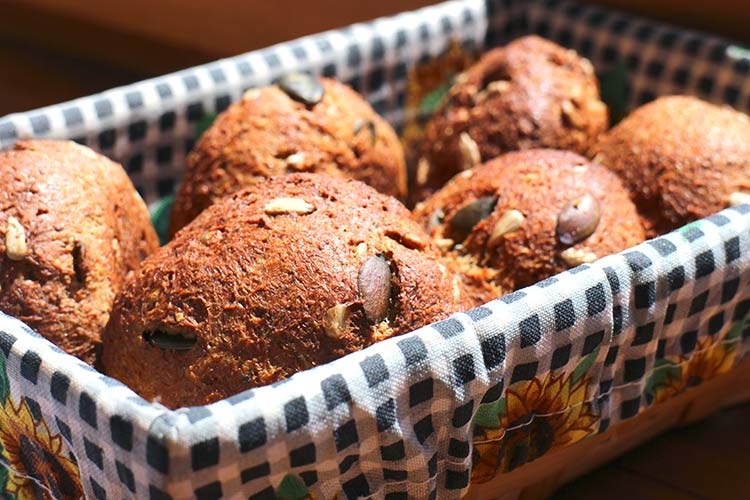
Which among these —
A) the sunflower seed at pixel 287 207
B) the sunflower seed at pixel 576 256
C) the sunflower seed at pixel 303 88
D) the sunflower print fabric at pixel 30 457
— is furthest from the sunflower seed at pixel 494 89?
the sunflower print fabric at pixel 30 457

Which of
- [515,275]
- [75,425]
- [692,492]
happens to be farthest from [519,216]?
[75,425]

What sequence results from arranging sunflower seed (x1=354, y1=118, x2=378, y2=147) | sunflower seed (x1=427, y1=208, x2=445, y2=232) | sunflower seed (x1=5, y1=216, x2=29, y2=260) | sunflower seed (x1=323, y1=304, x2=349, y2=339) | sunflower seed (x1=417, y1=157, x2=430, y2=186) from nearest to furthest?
sunflower seed (x1=323, y1=304, x2=349, y2=339)
sunflower seed (x1=5, y1=216, x2=29, y2=260)
sunflower seed (x1=427, y1=208, x2=445, y2=232)
sunflower seed (x1=354, y1=118, x2=378, y2=147)
sunflower seed (x1=417, y1=157, x2=430, y2=186)

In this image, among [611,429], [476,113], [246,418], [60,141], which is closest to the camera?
[246,418]

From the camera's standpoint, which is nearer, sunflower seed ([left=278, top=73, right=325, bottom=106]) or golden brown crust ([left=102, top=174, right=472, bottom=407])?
golden brown crust ([left=102, top=174, right=472, bottom=407])

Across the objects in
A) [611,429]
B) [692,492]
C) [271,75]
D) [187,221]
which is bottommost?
[692,492]

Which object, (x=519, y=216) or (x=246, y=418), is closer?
(x=246, y=418)

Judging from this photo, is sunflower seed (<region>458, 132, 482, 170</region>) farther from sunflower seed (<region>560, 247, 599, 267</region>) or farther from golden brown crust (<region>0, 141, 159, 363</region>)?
golden brown crust (<region>0, 141, 159, 363</region>)

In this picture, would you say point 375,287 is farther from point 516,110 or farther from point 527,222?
point 516,110

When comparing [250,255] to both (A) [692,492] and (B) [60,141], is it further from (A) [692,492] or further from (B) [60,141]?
(A) [692,492]

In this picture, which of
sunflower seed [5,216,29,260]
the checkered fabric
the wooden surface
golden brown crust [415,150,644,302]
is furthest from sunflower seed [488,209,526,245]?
sunflower seed [5,216,29,260]
